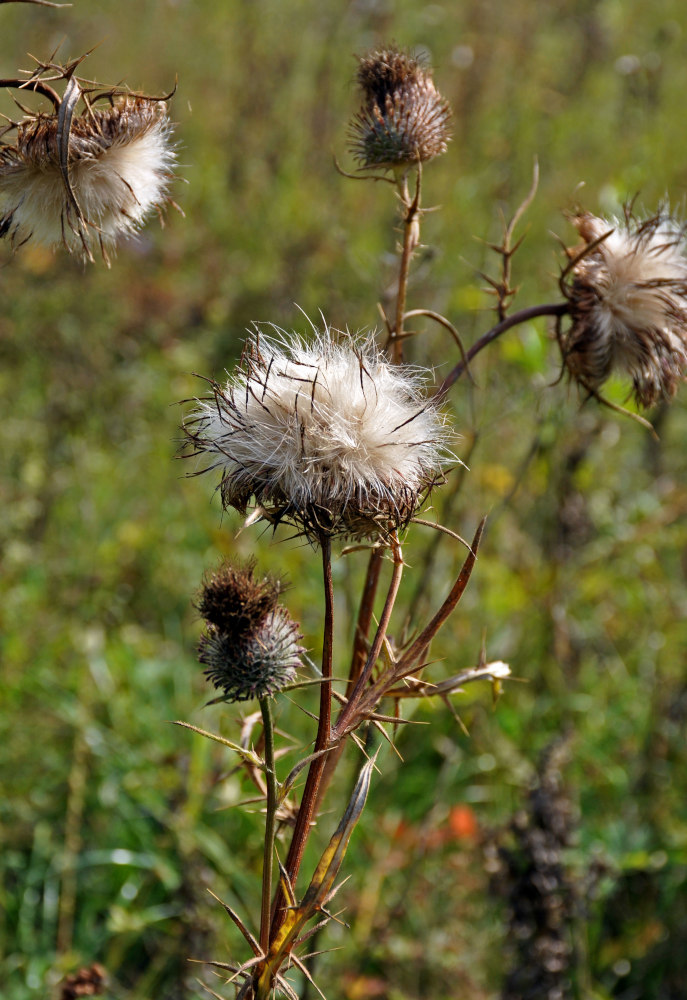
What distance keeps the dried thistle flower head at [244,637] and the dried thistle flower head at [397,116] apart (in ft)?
2.71

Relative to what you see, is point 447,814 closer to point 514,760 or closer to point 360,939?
point 514,760

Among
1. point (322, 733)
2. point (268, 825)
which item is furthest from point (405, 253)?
point (268, 825)

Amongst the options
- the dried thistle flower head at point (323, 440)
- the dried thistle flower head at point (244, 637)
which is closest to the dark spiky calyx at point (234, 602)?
the dried thistle flower head at point (244, 637)

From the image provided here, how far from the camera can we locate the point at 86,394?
4645 mm

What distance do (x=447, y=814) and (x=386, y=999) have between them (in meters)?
0.67

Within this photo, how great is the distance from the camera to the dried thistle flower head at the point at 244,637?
4.43ft

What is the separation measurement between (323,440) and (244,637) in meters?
0.34

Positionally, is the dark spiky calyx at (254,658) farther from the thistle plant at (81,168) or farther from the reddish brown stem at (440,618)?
the thistle plant at (81,168)

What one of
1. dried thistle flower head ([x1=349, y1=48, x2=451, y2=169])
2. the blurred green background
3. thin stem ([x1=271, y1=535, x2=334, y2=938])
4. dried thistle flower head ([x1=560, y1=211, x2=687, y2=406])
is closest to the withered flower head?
the blurred green background

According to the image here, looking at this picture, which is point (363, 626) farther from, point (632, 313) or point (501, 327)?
point (632, 313)

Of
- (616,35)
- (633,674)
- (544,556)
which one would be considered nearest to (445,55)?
(616,35)

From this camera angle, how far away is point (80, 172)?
144 cm

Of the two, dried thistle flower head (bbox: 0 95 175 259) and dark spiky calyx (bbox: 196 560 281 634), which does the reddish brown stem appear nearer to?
dark spiky calyx (bbox: 196 560 281 634)

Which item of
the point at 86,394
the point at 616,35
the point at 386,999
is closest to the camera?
the point at 386,999
